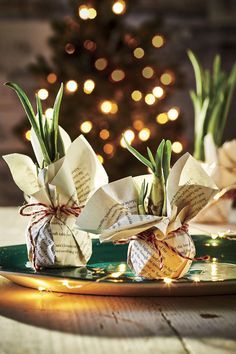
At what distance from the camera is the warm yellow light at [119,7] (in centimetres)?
344

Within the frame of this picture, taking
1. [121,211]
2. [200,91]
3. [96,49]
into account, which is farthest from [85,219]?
[96,49]

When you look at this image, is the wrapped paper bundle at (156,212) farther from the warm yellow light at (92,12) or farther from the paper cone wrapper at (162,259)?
the warm yellow light at (92,12)

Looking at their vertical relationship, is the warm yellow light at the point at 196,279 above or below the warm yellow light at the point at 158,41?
below

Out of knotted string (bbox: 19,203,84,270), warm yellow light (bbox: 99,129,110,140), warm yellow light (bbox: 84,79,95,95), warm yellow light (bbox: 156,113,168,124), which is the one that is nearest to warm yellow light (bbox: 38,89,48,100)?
warm yellow light (bbox: 84,79,95,95)

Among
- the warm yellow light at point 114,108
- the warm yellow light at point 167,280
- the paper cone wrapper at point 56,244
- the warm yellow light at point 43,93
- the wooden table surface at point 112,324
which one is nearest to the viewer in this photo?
the wooden table surface at point 112,324

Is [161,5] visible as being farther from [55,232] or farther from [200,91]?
[55,232]

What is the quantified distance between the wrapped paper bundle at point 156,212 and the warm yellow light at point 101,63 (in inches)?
99.8

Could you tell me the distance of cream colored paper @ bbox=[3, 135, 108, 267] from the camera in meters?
1.02

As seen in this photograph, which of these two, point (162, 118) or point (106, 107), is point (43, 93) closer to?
point (106, 107)

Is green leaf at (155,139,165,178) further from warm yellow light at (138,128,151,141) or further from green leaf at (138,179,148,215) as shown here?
warm yellow light at (138,128,151,141)

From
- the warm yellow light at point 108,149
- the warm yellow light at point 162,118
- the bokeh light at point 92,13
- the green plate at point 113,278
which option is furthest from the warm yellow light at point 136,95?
the green plate at point 113,278

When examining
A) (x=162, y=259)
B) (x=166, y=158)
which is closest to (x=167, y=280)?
(x=162, y=259)

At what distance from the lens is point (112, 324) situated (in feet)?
2.68

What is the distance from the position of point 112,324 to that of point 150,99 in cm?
276
